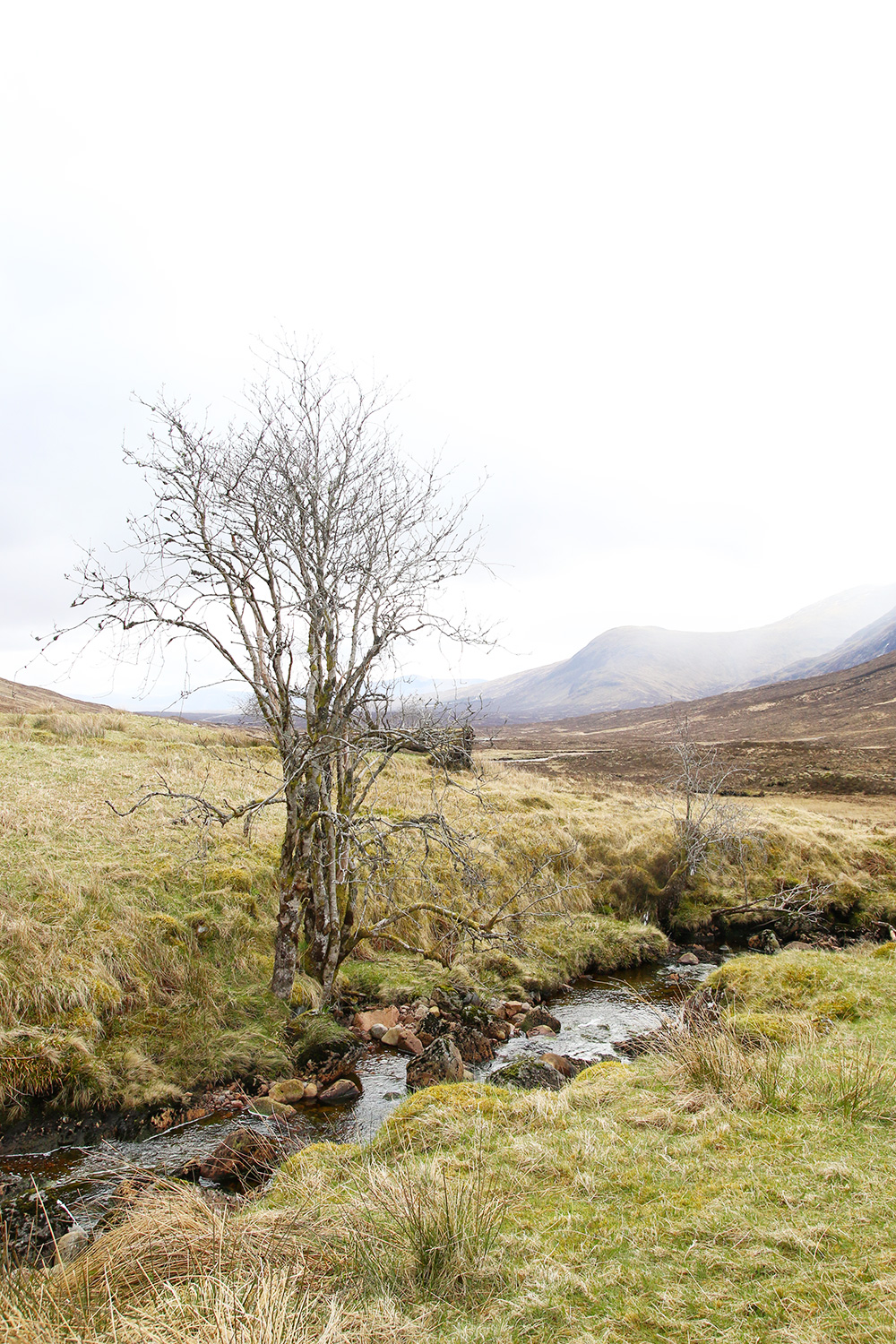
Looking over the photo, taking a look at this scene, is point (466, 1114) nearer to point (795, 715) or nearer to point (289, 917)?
point (289, 917)

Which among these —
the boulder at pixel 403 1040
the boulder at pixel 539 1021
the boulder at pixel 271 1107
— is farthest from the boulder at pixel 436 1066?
the boulder at pixel 539 1021

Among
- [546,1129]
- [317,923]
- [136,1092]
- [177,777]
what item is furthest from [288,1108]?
[177,777]

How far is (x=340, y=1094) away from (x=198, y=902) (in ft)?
13.3

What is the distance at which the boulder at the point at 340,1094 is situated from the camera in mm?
7449

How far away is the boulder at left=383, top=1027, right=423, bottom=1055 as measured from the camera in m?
8.64

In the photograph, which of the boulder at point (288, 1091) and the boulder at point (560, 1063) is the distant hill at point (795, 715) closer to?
the boulder at point (560, 1063)

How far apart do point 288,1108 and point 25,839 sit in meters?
6.25

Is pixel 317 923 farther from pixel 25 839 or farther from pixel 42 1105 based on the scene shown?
pixel 25 839

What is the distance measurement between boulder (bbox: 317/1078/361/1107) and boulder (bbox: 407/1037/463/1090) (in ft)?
2.20

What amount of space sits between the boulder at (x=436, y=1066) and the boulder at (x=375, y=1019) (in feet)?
Result: 4.19

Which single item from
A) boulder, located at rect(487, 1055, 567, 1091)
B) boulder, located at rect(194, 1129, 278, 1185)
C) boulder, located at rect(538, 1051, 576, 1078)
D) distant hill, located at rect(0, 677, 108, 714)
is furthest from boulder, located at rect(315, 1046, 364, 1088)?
distant hill, located at rect(0, 677, 108, 714)

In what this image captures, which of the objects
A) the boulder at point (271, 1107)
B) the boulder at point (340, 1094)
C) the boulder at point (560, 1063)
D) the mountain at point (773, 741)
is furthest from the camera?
the mountain at point (773, 741)

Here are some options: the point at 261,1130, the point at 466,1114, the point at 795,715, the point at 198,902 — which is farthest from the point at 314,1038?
the point at 795,715

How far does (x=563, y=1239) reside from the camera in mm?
3260
